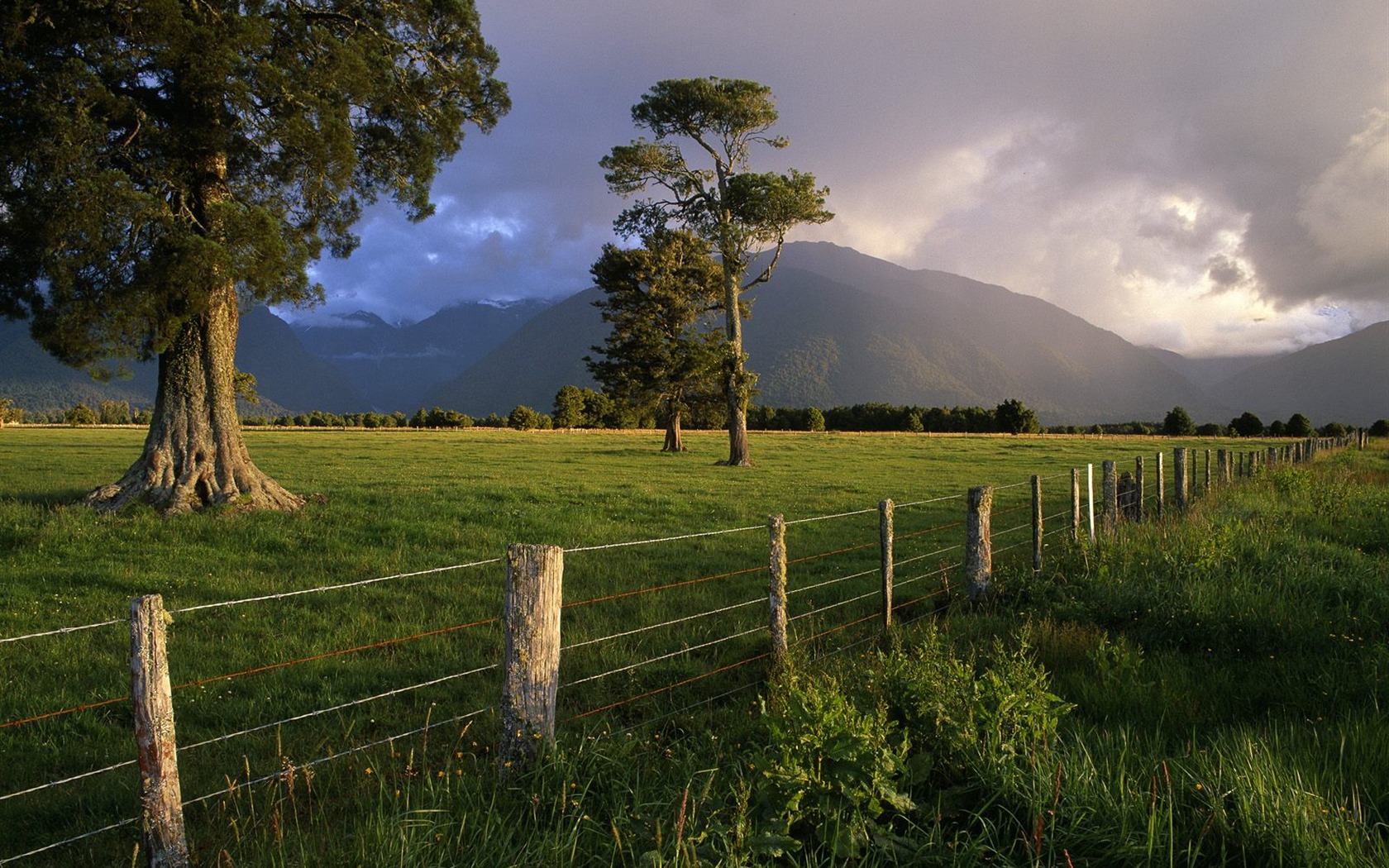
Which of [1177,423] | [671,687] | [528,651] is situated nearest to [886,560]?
[671,687]

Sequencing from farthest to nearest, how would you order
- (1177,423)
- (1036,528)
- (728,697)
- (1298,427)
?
(1177,423) < (1298,427) < (1036,528) < (728,697)

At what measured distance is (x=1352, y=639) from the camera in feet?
19.0

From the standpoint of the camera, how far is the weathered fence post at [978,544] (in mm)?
7844

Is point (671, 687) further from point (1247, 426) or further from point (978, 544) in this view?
point (1247, 426)

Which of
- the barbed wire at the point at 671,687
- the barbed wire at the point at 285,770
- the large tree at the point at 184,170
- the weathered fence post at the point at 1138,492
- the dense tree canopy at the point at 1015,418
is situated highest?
the large tree at the point at 184,170

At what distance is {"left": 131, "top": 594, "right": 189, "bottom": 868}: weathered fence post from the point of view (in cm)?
321

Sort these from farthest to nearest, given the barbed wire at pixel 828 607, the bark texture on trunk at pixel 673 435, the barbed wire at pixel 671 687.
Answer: the bark texture on trunk at pixel 673 435 < the barbed wire at pixel 828 607 < the barbed wire at pixel 671 687

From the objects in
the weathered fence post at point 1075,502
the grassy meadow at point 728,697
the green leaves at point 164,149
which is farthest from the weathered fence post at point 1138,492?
the green leaves at point 164,149

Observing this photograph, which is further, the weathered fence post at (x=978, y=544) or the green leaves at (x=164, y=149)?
the green leaves at (x=164, y=149)

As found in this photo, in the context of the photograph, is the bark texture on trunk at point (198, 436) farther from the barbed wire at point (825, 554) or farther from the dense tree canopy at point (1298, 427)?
the dense tree canopy at point (1298, 427)

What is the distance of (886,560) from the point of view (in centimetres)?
723

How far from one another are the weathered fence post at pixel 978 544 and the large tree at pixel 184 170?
12146 mm

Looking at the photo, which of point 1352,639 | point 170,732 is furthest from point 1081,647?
point 170,732

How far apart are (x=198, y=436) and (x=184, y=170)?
16.0 ft
